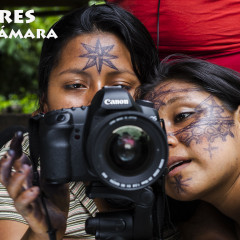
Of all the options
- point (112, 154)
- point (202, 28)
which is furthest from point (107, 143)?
point (202, 28)

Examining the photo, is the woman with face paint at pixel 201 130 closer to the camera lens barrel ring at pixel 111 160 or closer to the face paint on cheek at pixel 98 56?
the face paint on cheek at pixel 98 56

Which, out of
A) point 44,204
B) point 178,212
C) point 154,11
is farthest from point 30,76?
point 44,204

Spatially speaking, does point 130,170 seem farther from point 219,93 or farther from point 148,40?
point 148,40

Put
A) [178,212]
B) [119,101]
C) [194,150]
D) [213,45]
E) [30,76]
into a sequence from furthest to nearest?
[30,76] → [213,45] → [178,212] → [194,150] → [119,101]

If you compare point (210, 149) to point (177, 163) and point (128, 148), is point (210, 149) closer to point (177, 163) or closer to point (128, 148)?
point (177, 163)

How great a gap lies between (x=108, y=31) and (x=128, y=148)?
0.56 metres

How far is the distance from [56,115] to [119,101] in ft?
0.49

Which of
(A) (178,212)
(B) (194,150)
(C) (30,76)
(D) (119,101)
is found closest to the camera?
(D) (119,101)

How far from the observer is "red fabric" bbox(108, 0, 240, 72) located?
1599 millimetres

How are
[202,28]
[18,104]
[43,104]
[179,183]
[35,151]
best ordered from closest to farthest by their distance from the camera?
[35,151] < [179,183] < [43,104] < [202,28] < [18,104]

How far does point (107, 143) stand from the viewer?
95cm

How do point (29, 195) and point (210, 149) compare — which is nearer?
point (29, 195)

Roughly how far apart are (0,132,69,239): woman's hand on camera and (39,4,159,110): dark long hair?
0.43 m

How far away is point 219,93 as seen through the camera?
1.26 m
